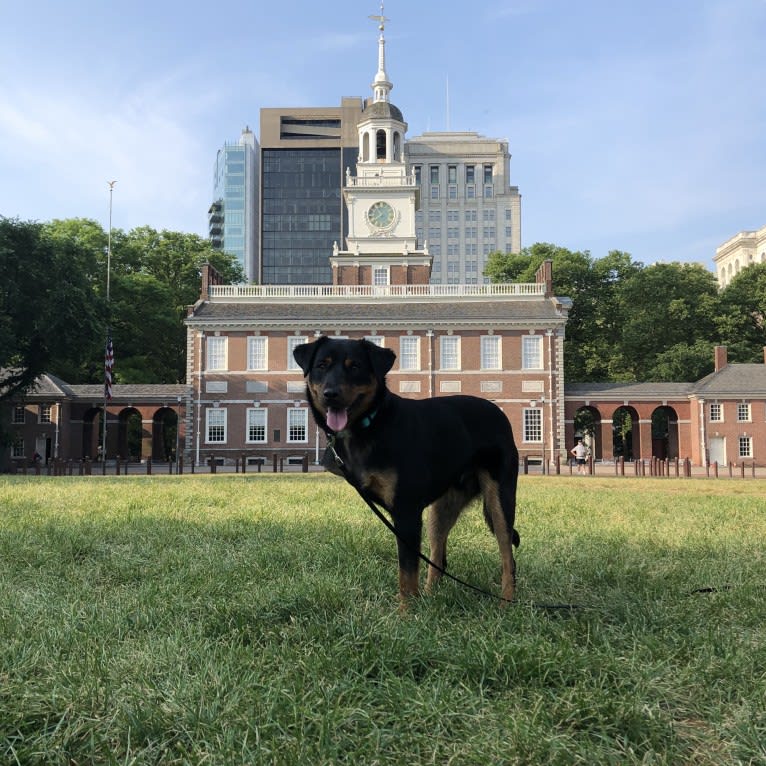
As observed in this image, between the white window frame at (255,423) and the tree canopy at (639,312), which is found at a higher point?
the tree canopy at (639,312)

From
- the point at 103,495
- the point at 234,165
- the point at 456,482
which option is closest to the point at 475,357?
the point at 103,495

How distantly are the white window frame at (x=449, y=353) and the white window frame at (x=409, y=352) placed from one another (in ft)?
4.40

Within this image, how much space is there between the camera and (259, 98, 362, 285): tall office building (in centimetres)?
12481

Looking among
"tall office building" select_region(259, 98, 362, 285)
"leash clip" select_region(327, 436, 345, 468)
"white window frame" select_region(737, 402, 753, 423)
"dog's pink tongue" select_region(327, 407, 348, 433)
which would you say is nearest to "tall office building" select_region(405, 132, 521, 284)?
"tall office building" select_region(259, 98, 362, 285)

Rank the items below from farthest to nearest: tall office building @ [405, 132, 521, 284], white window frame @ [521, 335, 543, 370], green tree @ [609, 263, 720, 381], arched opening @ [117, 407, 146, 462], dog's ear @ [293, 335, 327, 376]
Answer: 1. tall office building @ [405, 132, 521, 284]
2. green tree @ [609, 263, 720, 381]
3. arched opening @ [117, 407, 146, 462]
4. white window frame @ [521, 335, 543, 370]
5. dog's ear @ [293, 335, 327, 376]

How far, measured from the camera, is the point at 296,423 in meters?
40.0

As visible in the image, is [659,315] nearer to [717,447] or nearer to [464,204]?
[717,447]

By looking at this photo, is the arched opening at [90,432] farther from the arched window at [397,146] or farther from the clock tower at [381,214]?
the arched window at [397,146]

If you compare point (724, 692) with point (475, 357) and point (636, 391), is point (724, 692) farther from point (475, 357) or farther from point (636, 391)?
point (636, 391)

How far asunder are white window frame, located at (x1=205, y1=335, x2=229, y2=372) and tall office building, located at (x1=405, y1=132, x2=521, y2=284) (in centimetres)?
8711

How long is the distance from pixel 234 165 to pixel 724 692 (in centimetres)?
13570

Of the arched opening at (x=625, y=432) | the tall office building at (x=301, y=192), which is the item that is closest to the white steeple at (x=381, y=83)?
the arched opening at (x=625, y=432)

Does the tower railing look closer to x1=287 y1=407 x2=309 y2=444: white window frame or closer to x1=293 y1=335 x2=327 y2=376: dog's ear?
x1=287 y1=407 x2=309 y2=444: white window frame

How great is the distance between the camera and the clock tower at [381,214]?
47219 millimetres
